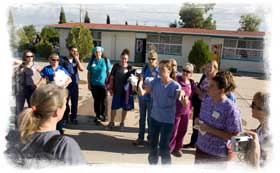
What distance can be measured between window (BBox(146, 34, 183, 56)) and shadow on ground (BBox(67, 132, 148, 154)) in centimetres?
1887

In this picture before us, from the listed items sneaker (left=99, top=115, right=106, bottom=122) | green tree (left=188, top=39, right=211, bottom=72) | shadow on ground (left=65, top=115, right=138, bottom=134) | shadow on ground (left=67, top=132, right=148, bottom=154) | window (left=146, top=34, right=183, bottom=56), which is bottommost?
shadow on ground (left=67, top=132, right=148, bottom=154)

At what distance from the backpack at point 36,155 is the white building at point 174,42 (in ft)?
66.6

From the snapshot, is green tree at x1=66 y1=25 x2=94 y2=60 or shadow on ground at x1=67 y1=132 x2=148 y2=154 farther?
green tree at x1=66 y1=25 x2=94 y2=60

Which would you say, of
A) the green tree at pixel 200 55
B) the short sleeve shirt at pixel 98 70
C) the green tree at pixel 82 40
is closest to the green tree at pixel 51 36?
the green tree at pixel 82 40

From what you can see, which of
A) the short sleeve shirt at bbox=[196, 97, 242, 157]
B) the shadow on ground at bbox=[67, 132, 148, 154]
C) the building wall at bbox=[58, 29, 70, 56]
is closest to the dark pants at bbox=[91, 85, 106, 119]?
the shadow on ground at bbox=[67, 132, 148, 154]

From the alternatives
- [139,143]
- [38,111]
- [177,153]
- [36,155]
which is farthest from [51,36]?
[36,155]

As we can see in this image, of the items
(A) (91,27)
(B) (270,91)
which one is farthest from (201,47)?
(B) (270,91)

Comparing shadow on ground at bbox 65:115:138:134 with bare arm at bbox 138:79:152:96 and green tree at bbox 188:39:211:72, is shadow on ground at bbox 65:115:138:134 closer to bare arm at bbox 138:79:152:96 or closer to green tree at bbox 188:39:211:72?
bare arm at bbox 138:79:152:96

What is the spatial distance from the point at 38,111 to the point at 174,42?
2220cm

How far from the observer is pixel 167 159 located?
10.6 ft

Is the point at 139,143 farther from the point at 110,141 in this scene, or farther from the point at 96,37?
the point at 96,37

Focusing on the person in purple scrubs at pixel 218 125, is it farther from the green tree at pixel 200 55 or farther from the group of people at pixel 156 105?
the green tree at pixel 200 55

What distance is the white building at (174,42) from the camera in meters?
21.8

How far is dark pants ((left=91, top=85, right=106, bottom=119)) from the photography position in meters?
5.46
